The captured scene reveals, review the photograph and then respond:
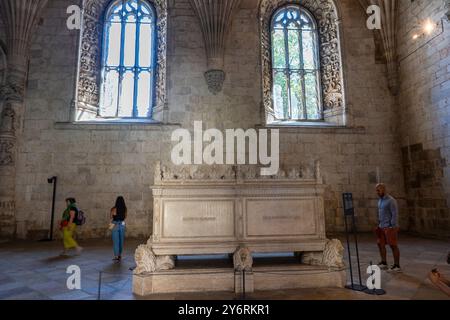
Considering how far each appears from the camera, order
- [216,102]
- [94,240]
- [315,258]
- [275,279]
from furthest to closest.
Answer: [216,102]
[94,240]
[315,258]
[275,279]

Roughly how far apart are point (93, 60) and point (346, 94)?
26.7ft

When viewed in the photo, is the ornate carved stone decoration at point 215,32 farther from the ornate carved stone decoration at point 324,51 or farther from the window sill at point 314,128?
the window sill at point 314,128

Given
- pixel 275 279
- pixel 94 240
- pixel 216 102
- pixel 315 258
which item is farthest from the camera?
pixel 216 102

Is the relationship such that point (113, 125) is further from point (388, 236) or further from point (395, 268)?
point (395, 268)

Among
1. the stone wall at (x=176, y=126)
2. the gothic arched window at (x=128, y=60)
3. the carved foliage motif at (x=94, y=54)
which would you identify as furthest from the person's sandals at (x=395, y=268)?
the gothic arched window at (x=128, y=60)

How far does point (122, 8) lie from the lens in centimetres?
1009

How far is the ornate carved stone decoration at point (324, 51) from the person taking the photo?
989cm

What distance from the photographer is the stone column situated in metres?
8.20

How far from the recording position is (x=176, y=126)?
9.02 meters

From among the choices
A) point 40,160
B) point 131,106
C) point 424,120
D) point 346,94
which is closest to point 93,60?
point 131,106

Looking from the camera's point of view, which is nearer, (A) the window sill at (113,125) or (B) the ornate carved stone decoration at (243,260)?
(B) the ornate carved stone decoration at (243,260)

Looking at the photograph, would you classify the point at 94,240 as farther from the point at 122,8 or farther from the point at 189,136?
the point at 122,8

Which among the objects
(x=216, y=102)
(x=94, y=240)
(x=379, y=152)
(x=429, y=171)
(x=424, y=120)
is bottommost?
(x=94, y=240)

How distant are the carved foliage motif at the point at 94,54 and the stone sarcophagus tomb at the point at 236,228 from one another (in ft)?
19.1
